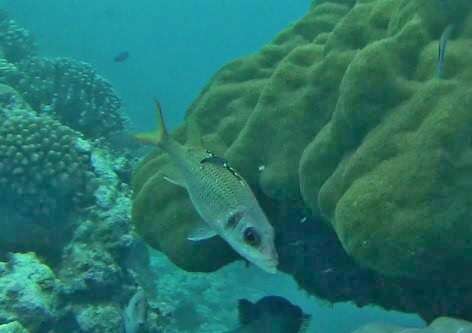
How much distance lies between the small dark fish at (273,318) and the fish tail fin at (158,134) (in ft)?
6.59

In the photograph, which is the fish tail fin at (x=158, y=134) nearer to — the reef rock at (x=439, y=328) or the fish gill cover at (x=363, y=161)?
the fish gill cover at (x=363, y=161)

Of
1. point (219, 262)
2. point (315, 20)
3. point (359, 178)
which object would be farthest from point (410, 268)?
point (315, 20)

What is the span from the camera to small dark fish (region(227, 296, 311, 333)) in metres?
5.24

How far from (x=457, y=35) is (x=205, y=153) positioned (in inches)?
102

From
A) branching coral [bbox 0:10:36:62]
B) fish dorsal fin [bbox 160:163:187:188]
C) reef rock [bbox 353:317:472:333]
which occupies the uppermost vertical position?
branching coral [bbox 0:10:36:62]

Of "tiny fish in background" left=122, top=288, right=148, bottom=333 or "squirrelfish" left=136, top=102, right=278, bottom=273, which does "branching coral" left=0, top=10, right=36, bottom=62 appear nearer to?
"tiny fish in background" left=122, top=288, right=148, bottom=333

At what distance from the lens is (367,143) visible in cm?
469

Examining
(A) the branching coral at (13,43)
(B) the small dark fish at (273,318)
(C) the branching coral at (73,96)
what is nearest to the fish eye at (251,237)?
(B) the small dark fish at (273,318)

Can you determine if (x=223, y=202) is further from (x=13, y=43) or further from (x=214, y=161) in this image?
(x=13, y=43)

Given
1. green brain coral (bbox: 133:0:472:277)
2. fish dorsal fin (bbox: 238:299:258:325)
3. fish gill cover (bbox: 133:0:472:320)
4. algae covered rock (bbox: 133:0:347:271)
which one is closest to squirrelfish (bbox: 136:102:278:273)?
fish gill cover (bbox: 133:0:472:320)

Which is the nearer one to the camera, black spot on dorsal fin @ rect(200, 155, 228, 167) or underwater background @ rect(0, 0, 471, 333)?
black spot on dorsal fin @ rect(200, 155, 228, 167)

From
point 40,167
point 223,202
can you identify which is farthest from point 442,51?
point 40,167

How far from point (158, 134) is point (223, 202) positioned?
39.8 inches

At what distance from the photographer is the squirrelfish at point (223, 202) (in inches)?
120
